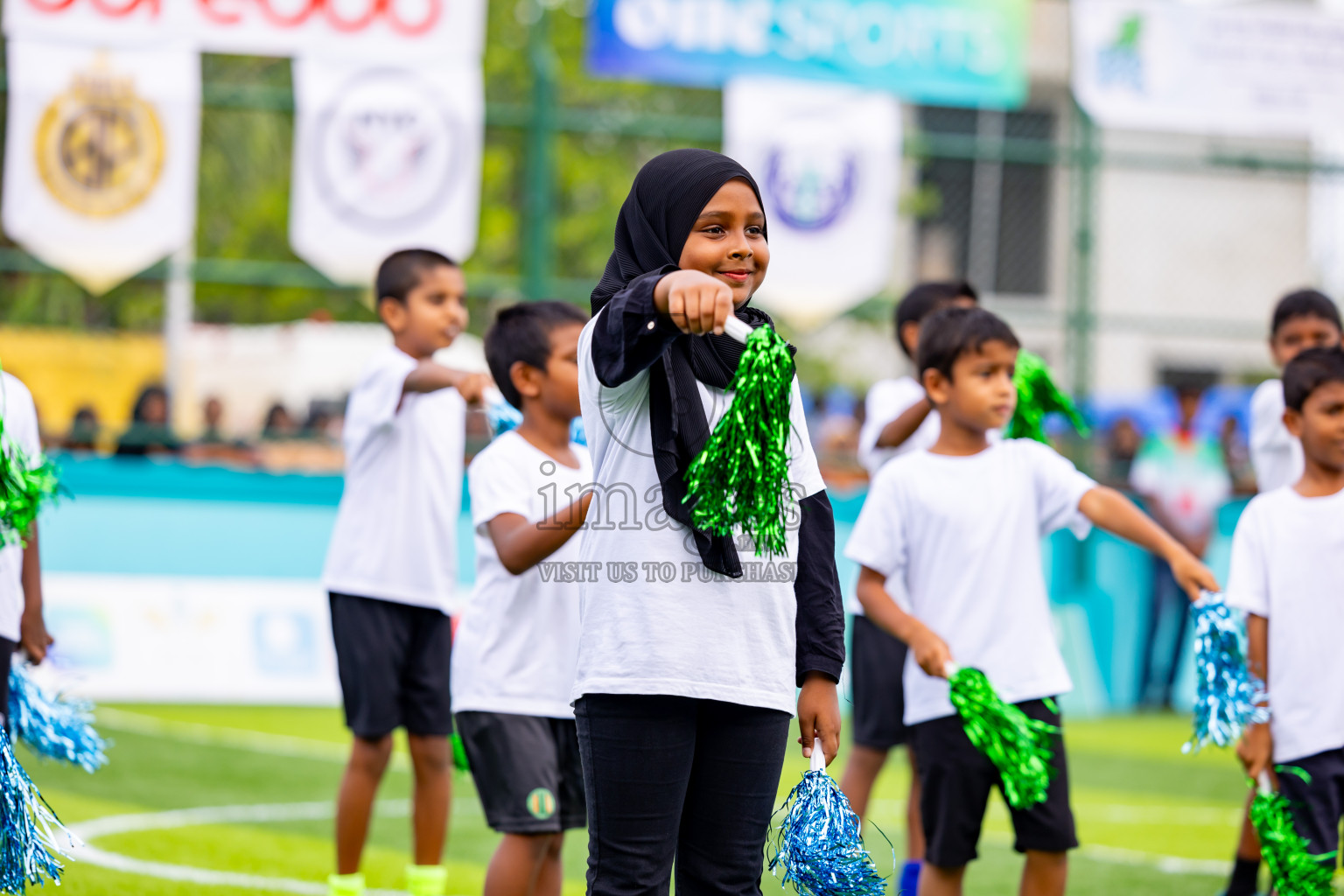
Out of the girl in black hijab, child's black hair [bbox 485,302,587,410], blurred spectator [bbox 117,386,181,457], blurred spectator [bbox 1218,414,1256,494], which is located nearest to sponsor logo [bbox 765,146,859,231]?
blurred spectator [bbox 1218,414,1256,494]

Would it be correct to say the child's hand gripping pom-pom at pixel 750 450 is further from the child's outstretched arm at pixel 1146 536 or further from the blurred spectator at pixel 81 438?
the blurred spectator at pixel 81 438

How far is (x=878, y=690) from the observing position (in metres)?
5.30

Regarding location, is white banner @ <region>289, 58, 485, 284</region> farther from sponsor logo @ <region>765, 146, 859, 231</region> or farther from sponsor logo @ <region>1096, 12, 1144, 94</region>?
sponsor logo @ <region>1096, 12, 1144, 94</region>

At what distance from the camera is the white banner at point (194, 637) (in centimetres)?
939

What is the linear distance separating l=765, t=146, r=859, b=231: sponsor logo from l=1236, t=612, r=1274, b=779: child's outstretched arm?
623cm

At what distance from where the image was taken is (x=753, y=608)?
295 cm

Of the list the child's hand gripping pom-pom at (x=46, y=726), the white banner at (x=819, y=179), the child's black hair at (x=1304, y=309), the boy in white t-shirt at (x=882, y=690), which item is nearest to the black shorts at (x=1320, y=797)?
the boy in white t-shirt at (x=882, y=690)

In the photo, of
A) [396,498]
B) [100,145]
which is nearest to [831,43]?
[100,145]

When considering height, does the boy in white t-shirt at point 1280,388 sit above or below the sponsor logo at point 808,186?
below

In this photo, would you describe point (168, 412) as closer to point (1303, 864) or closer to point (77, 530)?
point (77, 530)

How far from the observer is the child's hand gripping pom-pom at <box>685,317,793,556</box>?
2.80m

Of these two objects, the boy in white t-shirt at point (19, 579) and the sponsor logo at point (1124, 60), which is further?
the sponsor logo at point (1124, 60)

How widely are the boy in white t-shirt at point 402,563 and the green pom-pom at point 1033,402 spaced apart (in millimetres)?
1753

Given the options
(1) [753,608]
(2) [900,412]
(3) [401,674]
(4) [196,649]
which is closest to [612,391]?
(1) [753,608]
